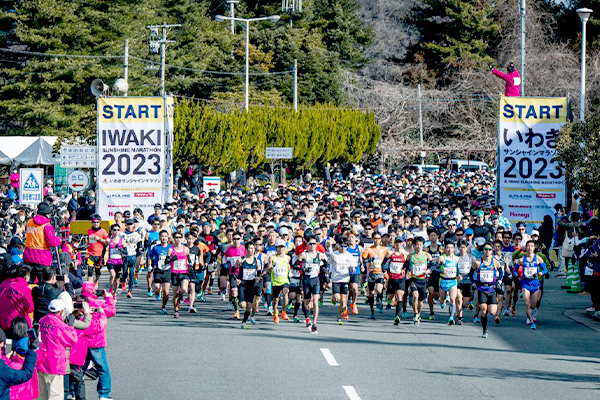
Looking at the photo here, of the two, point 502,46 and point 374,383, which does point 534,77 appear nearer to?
point 502,46

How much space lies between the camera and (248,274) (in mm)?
17906

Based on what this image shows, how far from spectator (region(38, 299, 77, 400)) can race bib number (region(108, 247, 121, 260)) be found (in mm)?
10459

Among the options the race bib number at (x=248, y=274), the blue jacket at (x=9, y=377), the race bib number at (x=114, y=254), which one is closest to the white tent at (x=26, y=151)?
the race bib number at (x=114, y=254)

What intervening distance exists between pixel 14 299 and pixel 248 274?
19.1ft

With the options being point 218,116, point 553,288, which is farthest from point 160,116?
point 218,116

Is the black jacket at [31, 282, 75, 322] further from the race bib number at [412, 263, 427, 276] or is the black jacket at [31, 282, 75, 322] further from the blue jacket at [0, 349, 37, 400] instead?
the race bib number at [412, 263, 427, 276]

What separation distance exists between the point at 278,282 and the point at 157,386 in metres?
5.96

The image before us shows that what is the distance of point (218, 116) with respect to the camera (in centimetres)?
4900

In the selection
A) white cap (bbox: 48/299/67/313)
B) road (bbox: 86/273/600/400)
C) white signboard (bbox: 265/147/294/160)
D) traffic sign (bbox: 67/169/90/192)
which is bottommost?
road (bbox: 86/273/600/400)

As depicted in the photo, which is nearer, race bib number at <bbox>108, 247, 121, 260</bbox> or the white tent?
race bib number at <bbox>108, 247, 121, 260</bbox>

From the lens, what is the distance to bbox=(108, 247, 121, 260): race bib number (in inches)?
826

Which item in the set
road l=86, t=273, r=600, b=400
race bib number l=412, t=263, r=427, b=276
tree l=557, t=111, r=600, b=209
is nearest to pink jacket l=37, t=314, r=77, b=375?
road l=86, t=273, r=600, b=400

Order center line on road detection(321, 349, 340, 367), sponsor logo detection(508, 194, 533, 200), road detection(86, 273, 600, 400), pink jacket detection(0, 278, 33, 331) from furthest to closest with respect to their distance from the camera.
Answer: sponsor logo detection(508, 194, 533, 200) < center line on road detection(321, 349, 340, 367) < pink jacket detection(0, 278, 33, 331) < road detection(86, 273, 600, 400)

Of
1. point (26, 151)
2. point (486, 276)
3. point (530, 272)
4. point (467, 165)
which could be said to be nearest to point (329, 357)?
point (486, 276)
